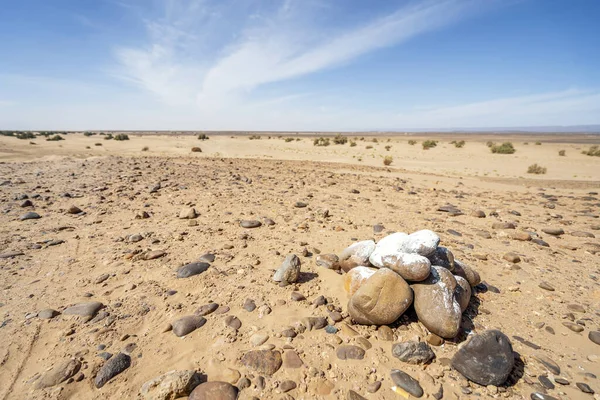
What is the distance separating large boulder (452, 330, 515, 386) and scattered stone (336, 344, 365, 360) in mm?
833

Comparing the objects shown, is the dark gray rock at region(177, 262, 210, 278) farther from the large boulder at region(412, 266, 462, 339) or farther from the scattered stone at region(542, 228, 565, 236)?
the scattered stone at region(542, 228, 565, 236)

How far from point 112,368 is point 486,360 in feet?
10.8

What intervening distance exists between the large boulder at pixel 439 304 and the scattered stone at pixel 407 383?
644 millimetres

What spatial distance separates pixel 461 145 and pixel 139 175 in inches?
1290

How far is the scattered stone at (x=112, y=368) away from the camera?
238 centimetres

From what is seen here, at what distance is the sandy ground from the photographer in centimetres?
249

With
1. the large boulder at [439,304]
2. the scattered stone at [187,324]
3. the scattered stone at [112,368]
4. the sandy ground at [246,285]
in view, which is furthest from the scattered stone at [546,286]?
the scattered stone at [112,368]

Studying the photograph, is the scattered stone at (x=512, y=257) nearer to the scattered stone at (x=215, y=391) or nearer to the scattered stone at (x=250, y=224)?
the scattered stone at (x=250, y=224)

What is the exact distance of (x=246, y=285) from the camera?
12.1ft

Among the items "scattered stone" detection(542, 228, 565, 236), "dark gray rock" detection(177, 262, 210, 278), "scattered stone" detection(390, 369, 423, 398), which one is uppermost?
"dark gray rock" detection(177, 262, 210, 278)

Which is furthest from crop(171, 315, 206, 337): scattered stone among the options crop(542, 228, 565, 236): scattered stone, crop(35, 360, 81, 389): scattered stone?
crop(542, 228, 565, 236): scattered stone

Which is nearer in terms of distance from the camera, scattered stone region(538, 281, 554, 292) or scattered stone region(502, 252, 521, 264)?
scattered stone region(538, 281, 554, 292)

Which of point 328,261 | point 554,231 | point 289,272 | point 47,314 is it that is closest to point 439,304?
point 328,261

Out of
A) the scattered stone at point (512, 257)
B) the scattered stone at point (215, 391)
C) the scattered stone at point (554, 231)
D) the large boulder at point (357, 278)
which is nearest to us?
the scattered stone at point (215, 391)
